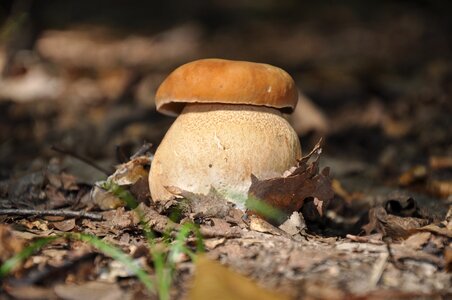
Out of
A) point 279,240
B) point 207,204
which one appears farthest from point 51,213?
point 279,240

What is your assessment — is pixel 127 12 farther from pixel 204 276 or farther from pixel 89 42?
pixel 204 276

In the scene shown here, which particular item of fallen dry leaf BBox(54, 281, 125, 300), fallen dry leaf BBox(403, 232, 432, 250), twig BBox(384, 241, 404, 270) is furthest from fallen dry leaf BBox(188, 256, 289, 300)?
fallen dry leaf BBox(403, 232, 432, 250)

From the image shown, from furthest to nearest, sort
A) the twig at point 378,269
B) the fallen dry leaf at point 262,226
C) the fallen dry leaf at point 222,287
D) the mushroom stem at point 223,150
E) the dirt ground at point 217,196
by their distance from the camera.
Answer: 1. the mushroom stem at point 223,150
2. the fallen dry leaf at point 262,226
3. the dirt ground at point 217,196
4. the twig at point 378,269
5. the fallen dry leaf at point 222,287

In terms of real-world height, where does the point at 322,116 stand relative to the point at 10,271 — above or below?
below

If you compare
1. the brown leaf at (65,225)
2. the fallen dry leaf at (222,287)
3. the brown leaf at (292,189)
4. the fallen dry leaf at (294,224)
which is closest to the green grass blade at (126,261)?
the fallen dry leaf at (222,287)

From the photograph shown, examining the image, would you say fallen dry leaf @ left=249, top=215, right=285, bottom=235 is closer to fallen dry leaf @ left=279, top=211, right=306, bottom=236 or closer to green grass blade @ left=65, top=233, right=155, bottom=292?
fallen dry leaf @ left=279, top=211, right=306, bottom=236

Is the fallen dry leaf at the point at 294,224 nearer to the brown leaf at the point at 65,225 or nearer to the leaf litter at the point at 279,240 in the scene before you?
the leaf litter at the point at 279,240

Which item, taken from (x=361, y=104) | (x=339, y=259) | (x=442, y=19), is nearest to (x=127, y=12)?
(x=442, y=19)
